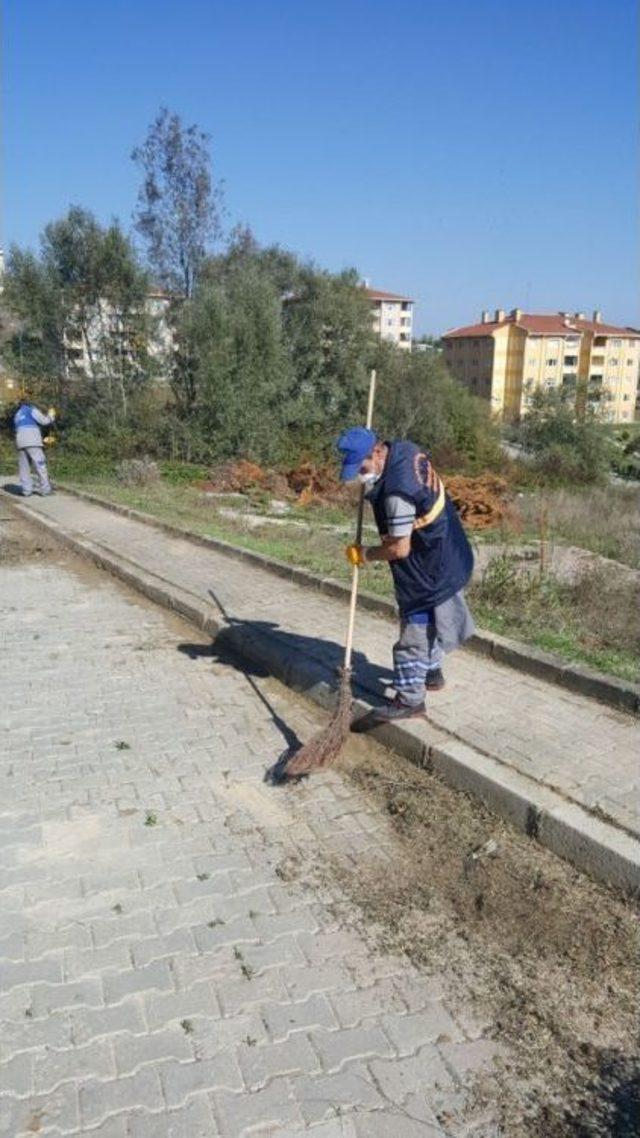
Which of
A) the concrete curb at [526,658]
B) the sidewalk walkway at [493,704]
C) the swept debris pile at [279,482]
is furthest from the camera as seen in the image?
the swept debris pile at [279,482]

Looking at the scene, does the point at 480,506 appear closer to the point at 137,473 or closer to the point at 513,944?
the point at 137,473

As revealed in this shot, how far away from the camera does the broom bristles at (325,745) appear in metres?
4.05

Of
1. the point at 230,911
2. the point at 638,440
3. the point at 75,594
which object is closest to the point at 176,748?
the point at 230,911

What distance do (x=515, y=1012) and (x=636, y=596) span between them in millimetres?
5573

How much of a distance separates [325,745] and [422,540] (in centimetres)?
122

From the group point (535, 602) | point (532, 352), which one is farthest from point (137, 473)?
point (532, 352)

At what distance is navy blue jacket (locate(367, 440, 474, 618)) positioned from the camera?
4015mm

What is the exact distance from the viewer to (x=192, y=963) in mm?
2773

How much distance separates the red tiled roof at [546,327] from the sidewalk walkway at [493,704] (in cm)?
7433

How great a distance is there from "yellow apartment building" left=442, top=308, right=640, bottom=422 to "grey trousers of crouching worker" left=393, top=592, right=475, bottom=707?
71.4 metres

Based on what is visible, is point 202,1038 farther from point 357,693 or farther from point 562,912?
point 357,693

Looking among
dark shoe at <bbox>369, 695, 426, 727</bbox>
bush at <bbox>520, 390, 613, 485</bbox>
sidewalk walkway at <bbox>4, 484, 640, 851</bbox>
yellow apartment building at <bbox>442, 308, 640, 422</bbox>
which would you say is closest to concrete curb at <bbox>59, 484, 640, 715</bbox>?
sidewalk walkway at <bbox>4, 484, 640, 851</bbox>

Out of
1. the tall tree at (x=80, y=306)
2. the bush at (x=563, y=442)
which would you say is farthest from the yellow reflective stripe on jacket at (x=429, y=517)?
the bush at (x=563, y=442)

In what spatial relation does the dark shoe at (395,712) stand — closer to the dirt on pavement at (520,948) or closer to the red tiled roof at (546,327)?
the dirt on pavement at (520,948)
